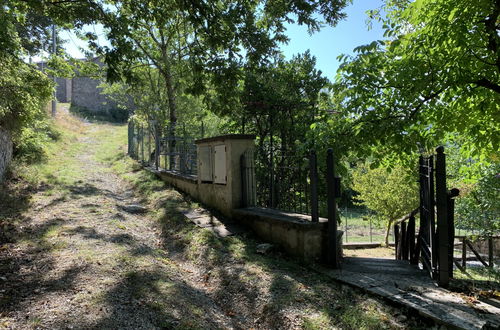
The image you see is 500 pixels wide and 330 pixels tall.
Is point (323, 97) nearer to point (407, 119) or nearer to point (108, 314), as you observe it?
point (407, 119)

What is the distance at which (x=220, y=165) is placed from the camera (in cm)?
686

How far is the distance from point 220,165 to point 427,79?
4063 mm

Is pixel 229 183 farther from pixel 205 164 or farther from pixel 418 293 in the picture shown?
pixel 418 293

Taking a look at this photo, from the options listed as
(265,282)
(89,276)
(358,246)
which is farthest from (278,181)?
(358,246)

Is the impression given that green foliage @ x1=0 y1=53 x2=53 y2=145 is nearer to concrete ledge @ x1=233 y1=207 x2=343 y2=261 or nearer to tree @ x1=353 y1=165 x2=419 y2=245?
concrete ledge @ x1=233 y1=207 x2=343 y2=261

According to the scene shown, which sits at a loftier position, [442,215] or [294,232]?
[442,215]

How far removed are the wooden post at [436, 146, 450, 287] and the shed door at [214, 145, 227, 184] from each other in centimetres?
389

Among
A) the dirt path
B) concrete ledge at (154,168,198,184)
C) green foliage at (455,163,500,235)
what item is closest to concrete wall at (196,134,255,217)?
the dirt path

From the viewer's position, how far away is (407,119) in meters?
5.32

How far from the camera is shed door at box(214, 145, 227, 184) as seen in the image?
6711mm

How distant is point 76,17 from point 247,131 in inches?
170

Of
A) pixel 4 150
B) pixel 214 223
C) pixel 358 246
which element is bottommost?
pixel 358 246

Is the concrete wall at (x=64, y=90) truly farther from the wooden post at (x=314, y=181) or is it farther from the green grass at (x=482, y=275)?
the green grass at (x=482, y=275)

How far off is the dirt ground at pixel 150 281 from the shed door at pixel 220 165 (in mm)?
1157
